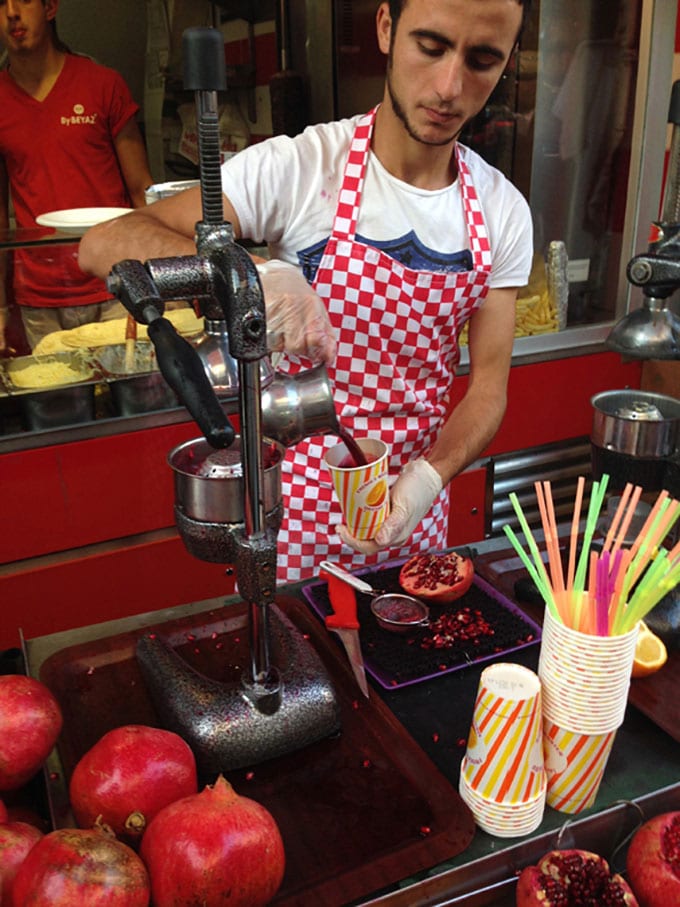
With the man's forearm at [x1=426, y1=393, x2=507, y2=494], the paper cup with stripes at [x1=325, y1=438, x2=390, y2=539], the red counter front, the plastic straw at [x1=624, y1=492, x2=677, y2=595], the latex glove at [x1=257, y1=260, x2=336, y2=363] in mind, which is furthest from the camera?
the red counter front

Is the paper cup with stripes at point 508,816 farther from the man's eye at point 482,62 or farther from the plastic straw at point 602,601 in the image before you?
the man's eye at point 482,62

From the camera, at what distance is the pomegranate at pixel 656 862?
2.91 feet

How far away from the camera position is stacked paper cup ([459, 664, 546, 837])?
935 mm

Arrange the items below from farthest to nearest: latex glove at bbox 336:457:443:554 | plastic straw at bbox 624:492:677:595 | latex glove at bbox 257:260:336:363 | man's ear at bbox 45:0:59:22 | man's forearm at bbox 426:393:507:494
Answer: man's ear at bbox 45:0:59:22 → man's forearm at bbox 426:393:507:494 → latex glove at bbox 336:457:443:554 → latex glove at bbox 257:260:336:363 → plastic straw at bbox 624:492:677:595

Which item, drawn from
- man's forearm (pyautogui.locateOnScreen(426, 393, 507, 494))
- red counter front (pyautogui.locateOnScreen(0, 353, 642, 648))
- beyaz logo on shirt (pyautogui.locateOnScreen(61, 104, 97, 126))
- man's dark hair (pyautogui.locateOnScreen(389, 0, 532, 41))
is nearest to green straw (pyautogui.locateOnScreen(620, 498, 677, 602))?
man's forearm (pyautogui.locateOnScreen(426, 393, 507, 494))

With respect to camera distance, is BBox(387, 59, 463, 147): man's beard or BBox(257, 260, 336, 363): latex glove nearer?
BBox(257, 260, 336, 363): latex glove

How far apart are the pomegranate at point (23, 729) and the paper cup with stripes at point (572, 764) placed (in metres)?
0.60

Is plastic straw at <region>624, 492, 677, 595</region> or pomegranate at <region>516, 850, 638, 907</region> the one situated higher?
plastic straw at <region>624, 492, 677, 595</region>

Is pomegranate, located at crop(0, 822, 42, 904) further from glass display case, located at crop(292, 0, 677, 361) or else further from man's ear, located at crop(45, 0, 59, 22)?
man's ear, located at crop(45, 0, 59, 22)

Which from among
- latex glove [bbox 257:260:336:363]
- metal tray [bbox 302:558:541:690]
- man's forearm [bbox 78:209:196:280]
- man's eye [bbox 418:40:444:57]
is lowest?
metal tray [bbox 302:558:541:690]

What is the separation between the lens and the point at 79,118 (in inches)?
126

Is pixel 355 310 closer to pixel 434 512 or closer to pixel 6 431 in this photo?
pixel 434 512

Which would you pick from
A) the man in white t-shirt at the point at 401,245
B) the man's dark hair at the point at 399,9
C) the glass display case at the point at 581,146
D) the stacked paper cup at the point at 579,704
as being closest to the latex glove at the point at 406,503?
the man in white t-shirt at the point at 401,245

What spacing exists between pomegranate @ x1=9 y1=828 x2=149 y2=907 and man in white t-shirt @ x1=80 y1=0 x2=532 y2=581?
79cm
